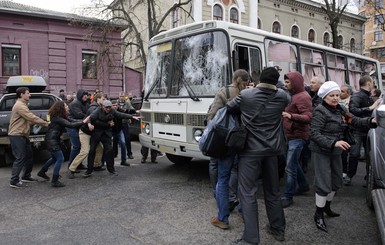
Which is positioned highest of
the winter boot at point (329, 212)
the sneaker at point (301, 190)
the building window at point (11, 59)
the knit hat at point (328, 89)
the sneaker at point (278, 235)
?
the building window at point (11, 59)

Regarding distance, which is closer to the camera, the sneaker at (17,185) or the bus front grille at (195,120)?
the bus front grille at (195,120)

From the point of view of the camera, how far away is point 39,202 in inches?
220

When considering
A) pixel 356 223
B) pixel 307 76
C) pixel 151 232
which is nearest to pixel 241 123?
pixel 151 232

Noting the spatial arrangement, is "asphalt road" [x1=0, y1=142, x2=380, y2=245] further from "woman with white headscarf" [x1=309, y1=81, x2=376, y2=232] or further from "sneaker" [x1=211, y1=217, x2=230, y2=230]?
"woman with white headscarf" [x1=309, y1=81, x2=376, y2=232]

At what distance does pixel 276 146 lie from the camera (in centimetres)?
387

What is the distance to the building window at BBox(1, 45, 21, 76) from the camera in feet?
63.5

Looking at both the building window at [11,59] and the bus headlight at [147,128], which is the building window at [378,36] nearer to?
the building window at [11,59]

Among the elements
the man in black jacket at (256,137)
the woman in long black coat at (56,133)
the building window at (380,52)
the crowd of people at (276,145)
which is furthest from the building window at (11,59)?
the building window at (380,52)

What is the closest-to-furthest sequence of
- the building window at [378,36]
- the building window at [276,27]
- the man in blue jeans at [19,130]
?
the man in blue jeans at [19,130], the building window at [276,27], the building window at [378,36]

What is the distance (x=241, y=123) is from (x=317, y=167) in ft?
3.71

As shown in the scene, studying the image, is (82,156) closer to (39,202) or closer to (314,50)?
(39,202)

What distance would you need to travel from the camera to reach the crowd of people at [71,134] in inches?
253

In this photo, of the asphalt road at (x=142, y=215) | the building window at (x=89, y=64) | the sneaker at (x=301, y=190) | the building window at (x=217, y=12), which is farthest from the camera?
the building window at (x=217, y=12)

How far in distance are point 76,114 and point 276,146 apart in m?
5.15
